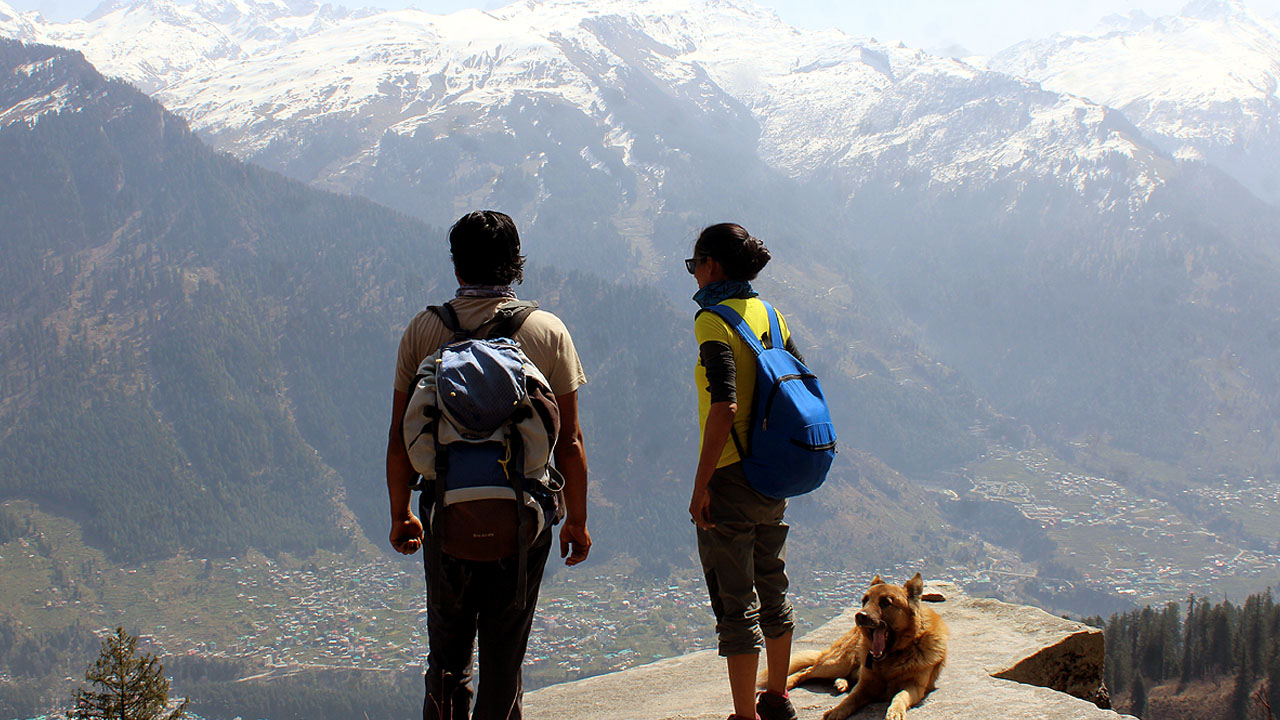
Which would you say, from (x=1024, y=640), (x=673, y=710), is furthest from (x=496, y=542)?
(x=1024, y=640)

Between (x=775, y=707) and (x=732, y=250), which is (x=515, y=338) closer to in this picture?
(x=732, y=250)

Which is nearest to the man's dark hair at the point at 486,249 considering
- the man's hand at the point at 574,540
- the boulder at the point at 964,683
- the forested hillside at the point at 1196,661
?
the man's hand at the point at 574,540

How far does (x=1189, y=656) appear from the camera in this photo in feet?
Answer: 424

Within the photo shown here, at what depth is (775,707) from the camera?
26.8 feet

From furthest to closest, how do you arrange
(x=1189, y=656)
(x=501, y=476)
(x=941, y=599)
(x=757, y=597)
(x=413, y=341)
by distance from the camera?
(x=1189, y=656)
(x=941, y=599)
(x=757, y=597)
(x=413, y=341)
(x=501, y=476)

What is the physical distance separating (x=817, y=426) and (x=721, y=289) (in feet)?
4.84

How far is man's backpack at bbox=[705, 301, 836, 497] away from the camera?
7395 mm

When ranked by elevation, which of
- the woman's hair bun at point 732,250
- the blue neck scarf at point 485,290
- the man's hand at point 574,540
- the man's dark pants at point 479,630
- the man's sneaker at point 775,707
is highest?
the woman's hair bun at point 732,250

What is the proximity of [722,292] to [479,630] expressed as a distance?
11.3 feet

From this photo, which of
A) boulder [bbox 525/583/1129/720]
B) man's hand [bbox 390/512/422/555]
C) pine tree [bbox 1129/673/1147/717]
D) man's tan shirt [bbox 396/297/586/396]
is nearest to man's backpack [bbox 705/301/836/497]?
man's tan shirt [bbox 396/297/586/396]

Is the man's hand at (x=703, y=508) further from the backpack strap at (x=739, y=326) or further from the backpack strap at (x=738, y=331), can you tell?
the backpack strap at (x=739, y=326)

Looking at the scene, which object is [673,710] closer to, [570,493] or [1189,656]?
[570,493]

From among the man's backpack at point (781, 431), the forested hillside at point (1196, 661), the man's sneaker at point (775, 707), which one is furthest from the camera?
the forested hillside at point (1196, 661)

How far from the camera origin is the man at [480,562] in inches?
255
